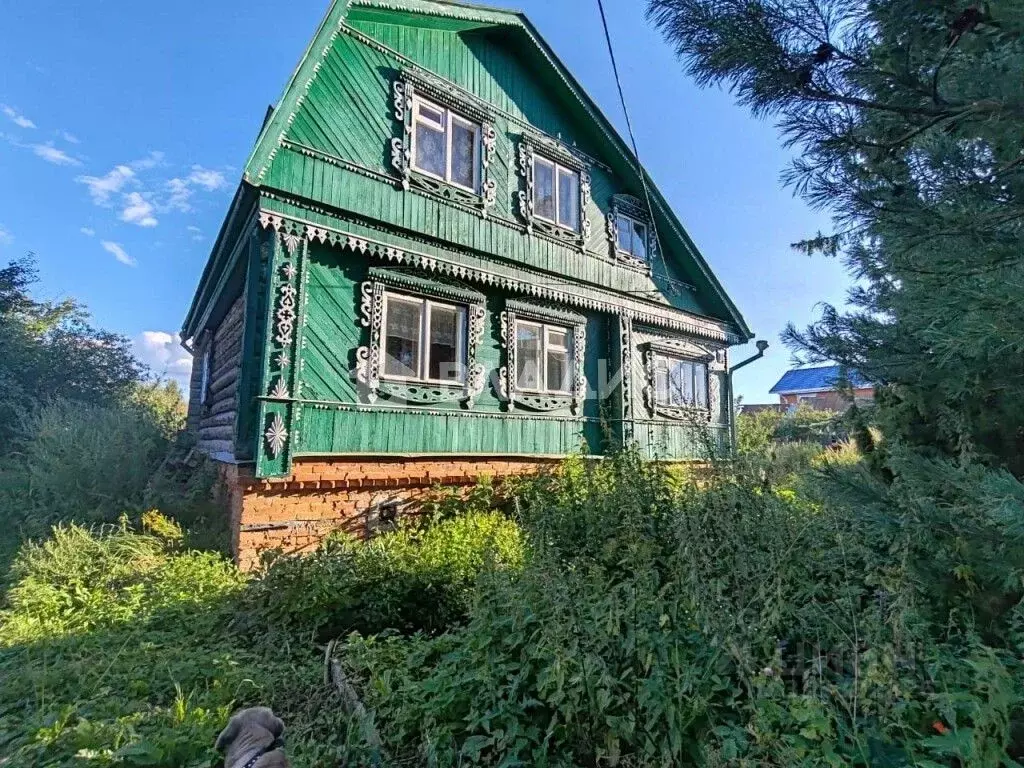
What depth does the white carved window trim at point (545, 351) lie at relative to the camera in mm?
8664

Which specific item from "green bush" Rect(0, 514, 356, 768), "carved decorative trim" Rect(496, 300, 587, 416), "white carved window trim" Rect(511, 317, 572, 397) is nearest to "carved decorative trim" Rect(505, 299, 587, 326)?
"carved decorative trim" Rect(496, 300, 587, 416)

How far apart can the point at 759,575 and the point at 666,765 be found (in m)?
0.94

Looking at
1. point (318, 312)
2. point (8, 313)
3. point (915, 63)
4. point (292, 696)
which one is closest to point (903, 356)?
point (915, 63)

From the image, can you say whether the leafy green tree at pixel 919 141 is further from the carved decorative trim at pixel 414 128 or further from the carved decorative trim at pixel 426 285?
the carved decorative trim at pixel 414 128

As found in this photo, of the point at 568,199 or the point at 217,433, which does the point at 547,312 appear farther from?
the point at 217,433

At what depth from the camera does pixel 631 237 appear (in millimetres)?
11188

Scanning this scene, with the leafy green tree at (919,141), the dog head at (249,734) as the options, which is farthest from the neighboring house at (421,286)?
the dog head at (249,734)

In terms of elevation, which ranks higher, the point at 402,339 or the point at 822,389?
the point at 402,339

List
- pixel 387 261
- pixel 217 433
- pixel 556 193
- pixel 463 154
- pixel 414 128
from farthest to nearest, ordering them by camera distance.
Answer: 1. pixel 556 193
2. pixel 217 433
3. pixel 463 154
4. pixel 414 128
5. pixel 387 261

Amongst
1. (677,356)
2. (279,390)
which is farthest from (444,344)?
(677,356)

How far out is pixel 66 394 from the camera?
16562mm

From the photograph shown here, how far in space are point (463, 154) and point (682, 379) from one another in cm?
715

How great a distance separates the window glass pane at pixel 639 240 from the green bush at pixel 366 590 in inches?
325

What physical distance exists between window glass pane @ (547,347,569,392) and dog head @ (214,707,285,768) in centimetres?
707
